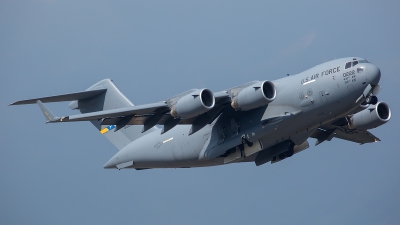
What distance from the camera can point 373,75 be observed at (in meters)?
16.3

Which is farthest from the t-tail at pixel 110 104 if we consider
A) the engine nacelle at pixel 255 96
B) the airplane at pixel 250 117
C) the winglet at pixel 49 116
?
the engine nacelle at pixel 255 96

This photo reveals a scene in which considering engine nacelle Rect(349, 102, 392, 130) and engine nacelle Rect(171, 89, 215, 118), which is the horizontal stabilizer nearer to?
engine nacelle Rect(171, 89, 215, 118)

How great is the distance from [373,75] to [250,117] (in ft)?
11.0

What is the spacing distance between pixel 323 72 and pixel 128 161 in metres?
6.46

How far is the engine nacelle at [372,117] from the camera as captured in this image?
749 inches

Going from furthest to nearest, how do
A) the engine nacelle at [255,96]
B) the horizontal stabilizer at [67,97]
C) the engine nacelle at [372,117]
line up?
1. the engine nacelle at [372,117]
2. the horizontal stabilizer at [67,97]
3. the engine nacelle at [255,96]

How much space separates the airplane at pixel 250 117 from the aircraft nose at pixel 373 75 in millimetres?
24

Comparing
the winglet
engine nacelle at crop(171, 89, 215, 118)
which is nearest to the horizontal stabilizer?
the winglet

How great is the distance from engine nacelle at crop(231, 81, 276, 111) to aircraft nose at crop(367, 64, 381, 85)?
2284mm

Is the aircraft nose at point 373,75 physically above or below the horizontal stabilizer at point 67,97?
below

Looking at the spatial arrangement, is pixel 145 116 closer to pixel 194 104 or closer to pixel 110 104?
pixel 194 104

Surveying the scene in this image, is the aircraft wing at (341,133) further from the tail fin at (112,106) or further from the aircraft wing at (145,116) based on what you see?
the tail fin at (112,106)

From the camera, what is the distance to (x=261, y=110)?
17641mm

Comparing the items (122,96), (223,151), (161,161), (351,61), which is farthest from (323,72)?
(122,96)
